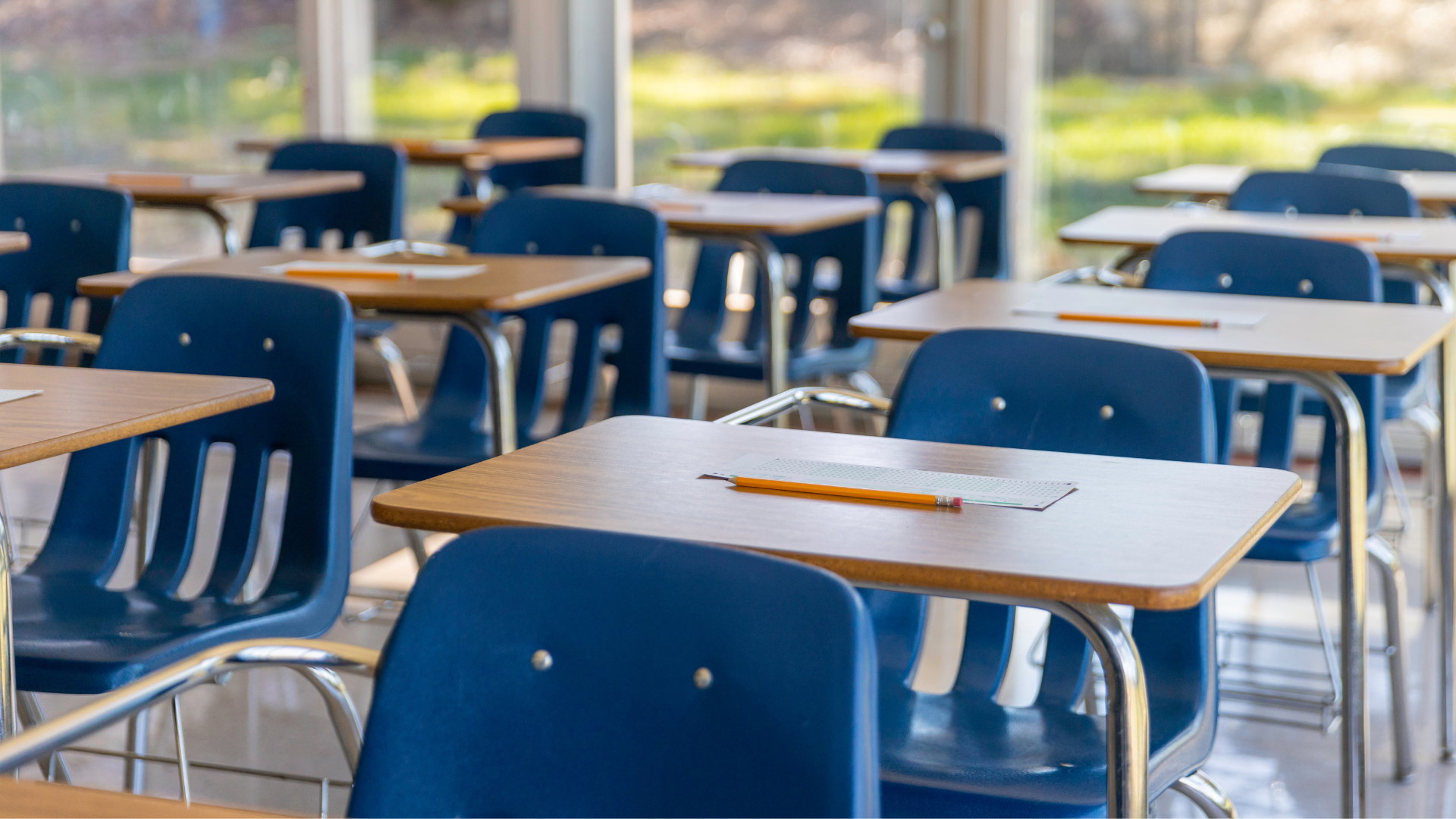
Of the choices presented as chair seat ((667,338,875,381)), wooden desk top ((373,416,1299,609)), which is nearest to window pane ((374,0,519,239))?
chair seat ((667,338,875,381))

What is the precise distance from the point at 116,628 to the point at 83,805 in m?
1.09

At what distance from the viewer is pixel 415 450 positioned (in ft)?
9.69

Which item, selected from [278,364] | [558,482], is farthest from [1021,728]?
[278,364]

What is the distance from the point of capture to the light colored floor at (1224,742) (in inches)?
104

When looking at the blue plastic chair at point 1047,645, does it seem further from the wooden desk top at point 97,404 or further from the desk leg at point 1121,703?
the wooden desk top at point 97,404

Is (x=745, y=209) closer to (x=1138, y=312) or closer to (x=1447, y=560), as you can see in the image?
(x=1138, y=312)

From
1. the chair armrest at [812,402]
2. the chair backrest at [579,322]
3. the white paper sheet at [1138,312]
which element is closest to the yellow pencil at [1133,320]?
the white paper sheet at [1138,312]

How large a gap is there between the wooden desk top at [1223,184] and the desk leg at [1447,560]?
0.90 m

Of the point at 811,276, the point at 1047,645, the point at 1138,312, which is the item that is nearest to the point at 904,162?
the point at 811,276

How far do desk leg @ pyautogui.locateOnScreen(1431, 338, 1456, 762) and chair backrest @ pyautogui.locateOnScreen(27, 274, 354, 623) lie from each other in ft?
6.01

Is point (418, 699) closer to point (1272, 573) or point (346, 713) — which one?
point (346, 713)

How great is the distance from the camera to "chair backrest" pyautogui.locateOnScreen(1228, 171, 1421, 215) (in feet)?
11.6

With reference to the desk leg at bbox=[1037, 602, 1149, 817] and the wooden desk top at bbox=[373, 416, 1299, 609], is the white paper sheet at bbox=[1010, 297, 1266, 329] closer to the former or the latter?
the wooden desk top at bbox=[373, 416, 1299, 609]

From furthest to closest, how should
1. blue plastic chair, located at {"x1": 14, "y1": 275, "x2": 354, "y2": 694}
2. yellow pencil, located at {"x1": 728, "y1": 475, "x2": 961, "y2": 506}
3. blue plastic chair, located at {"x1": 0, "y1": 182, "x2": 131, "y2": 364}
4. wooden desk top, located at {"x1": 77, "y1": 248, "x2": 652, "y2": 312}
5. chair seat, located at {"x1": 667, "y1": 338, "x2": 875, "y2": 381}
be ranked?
1. chair seat, located at {"x1": 667, "y1": 338, "x2": 875, "y2": 381}
2. blue plastic chair, located at {"x1": 0, "y1": 182, "x2": 131, "y2": 364}
3. wooden desk top, located at {"x1": 77, "y1": 248, "x2": 652, "y2": 312}
4. blue plastic chair, located at {"x1": 14, "y1": 275, "x2": 354, "y2": 694}
5. yellow pencil, located at {"x1": 728, "y1": 475, "x2": 961, "y2": 506}
